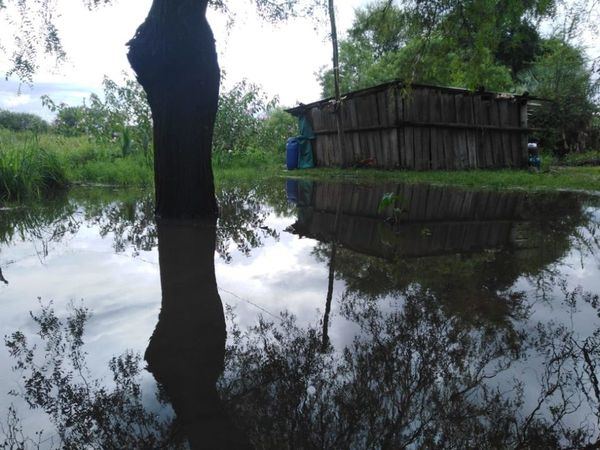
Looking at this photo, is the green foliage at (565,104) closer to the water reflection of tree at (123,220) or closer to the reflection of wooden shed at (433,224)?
the reflection of wooden shed at (433,224)

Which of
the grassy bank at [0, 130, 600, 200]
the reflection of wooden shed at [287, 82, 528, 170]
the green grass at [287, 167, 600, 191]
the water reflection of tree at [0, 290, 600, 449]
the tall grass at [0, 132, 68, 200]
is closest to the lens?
the water reflection of tree at [0, 290, 600, 449]

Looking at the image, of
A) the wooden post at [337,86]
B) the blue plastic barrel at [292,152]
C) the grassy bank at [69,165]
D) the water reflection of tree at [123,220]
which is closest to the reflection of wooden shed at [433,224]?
the water reflection of tree at [123,220]

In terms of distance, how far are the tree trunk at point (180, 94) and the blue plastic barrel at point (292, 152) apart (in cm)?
1070

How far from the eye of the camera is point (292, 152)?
51.6ft

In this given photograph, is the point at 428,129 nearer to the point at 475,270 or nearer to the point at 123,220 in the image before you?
the point at 123,220

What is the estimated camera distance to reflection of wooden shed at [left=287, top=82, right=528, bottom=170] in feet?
40.5

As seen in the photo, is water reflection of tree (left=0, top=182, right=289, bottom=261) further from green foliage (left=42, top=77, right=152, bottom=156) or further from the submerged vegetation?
green foliage (left=42, top=77, right=152, bottom=156)

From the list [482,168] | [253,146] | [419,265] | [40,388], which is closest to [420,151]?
[482,168]

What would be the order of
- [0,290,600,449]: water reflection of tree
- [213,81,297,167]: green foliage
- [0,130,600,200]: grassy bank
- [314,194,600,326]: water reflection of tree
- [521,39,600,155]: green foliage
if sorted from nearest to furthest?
[0,290,600,449]: water reflection of tree → [314,194,600,326]: water reflection of tree → [0,130,600,200]: grassy bank → [213,81,297,167]: green foliage → [521,39,600,155]: green foliage

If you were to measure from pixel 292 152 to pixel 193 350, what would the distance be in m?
14.3

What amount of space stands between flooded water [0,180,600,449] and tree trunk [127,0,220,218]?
1085 mm

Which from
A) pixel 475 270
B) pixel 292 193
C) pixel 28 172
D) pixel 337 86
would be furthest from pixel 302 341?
pixel 337 86

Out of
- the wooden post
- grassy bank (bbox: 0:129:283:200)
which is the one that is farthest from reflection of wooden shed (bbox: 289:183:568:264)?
the wooden post

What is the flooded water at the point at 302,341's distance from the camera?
1.37 m
